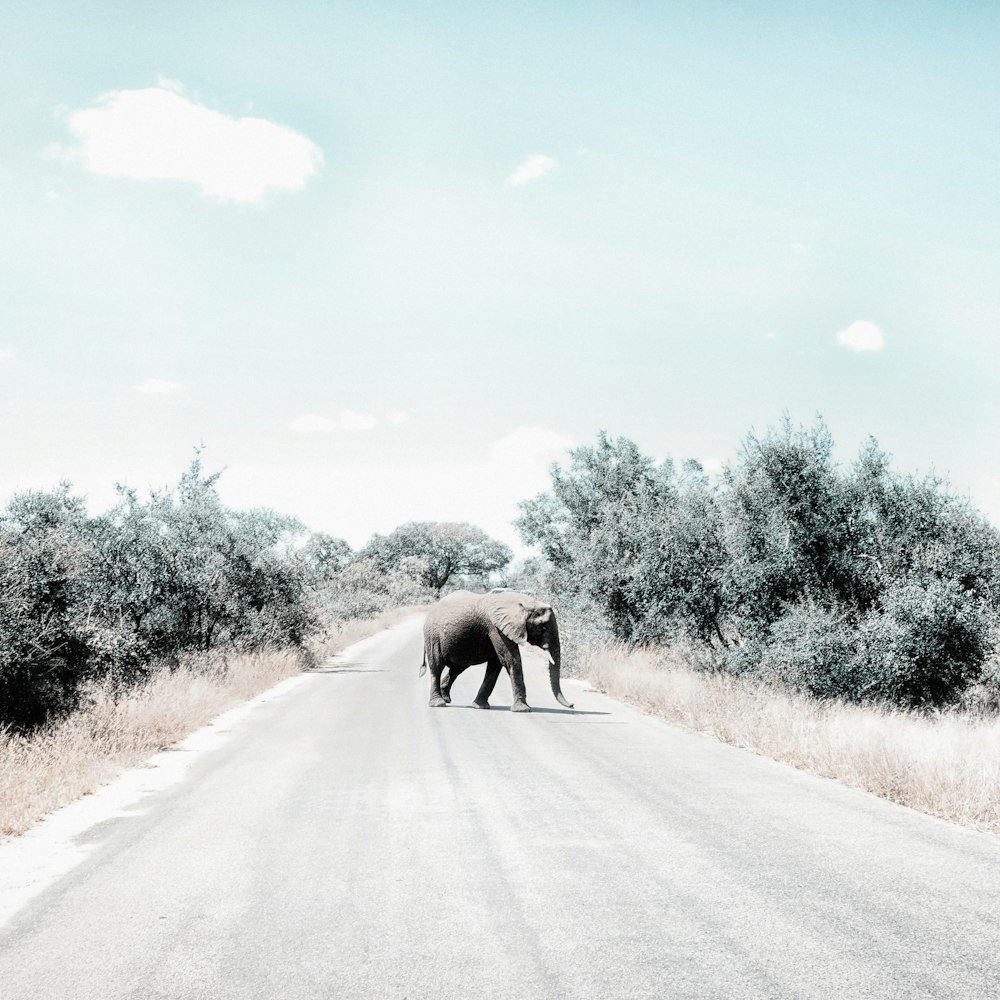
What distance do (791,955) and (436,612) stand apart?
13.0 metres

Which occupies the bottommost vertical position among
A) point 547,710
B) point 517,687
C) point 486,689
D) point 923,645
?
point 547,710

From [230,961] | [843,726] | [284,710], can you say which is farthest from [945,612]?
[230,961]

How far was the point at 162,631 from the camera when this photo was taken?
2105cm

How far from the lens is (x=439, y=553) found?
391 ft

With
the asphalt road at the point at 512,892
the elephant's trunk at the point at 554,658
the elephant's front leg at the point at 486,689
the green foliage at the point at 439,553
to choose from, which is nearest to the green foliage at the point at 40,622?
the asphalt road at the point at 512,892

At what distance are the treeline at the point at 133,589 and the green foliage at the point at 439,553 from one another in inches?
3502

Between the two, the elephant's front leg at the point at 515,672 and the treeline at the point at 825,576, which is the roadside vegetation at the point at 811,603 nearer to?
→ the treeline at the point at 825,576

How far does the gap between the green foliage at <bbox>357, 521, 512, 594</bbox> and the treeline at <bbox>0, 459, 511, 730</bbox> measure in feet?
292

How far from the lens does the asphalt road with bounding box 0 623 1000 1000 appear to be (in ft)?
13.1

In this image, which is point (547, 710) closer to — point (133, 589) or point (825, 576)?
point (825, 576)

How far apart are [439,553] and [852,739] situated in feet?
361

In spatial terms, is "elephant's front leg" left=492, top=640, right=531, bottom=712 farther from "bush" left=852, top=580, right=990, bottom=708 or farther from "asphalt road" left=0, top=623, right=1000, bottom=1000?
"bush" left=852, top=580, right=990, bottom=708

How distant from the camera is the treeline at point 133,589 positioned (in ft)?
37.5

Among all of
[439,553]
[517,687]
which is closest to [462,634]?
[517,687]
